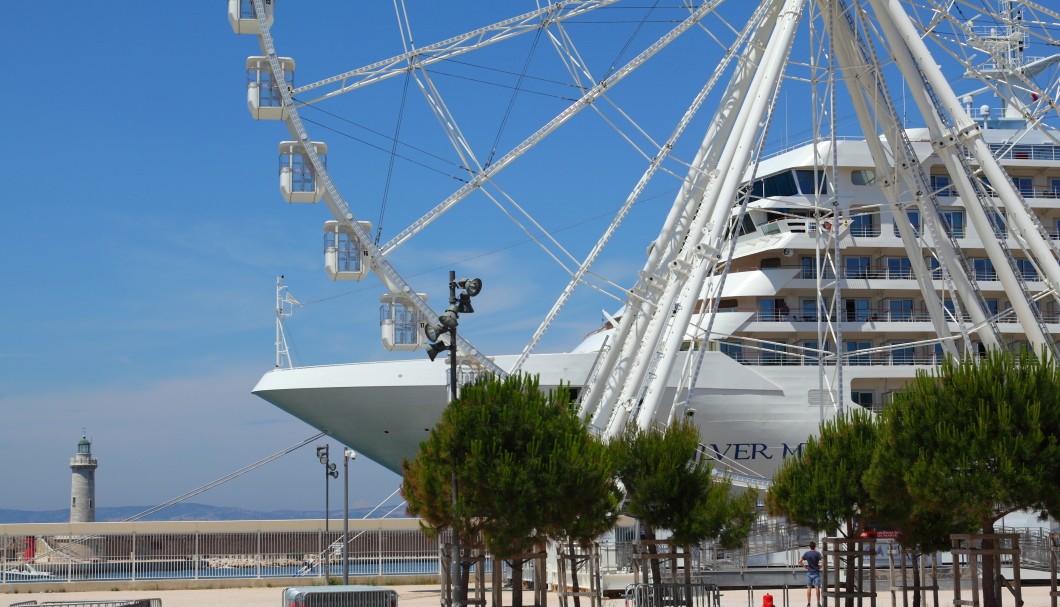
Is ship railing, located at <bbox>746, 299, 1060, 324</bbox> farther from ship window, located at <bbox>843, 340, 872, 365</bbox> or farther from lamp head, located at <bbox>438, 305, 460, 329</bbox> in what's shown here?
lamp head, located at <bbox>438, 305, 460, 329</bbox>

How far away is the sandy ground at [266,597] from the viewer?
2920 cm

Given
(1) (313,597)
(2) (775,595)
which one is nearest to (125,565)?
(2) (775,595)

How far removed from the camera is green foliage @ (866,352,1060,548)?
19031 millimetres

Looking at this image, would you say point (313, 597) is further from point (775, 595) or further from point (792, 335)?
point (792, 335)

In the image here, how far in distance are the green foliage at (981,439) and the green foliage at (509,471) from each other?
4562 millimetres

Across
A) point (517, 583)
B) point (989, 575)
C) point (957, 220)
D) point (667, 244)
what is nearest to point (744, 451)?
point (957, 220)

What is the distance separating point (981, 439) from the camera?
19250 millimetres

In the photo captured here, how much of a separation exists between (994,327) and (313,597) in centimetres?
1559

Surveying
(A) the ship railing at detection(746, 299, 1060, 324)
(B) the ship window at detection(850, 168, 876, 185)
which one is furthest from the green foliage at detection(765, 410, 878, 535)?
(B) the ship window at detection(850, 168, 876, 185)

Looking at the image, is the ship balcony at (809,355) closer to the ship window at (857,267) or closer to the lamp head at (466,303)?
the ship window at (857,267)

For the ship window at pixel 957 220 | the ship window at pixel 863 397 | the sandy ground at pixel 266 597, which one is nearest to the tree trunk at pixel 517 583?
the sandy ground at pixel 266 597

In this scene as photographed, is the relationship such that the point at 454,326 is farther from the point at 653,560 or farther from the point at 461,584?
the point at 653,560

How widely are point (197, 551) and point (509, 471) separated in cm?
1924

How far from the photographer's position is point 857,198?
149 ft
